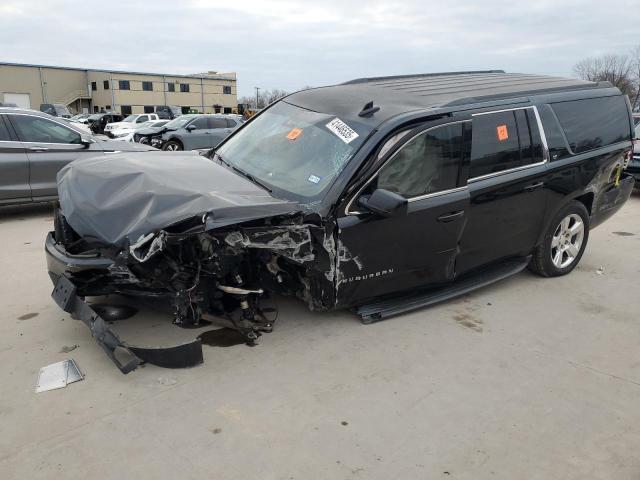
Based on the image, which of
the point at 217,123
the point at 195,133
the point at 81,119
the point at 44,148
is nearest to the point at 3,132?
the point at 44,148

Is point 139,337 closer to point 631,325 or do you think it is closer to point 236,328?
point 236,328

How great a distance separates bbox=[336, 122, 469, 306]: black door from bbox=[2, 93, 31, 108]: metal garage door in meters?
72.3

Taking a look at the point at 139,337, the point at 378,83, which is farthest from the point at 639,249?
the point at 139,337

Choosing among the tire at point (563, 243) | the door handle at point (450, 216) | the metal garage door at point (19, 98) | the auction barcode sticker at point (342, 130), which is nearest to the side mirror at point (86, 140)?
the auction barcode sticker at point (342, 130)

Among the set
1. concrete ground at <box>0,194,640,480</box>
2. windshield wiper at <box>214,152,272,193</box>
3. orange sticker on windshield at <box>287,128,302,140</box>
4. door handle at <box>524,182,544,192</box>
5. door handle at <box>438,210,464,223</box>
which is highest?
orange sticker on windshield at <box>287,128,302,140</box>

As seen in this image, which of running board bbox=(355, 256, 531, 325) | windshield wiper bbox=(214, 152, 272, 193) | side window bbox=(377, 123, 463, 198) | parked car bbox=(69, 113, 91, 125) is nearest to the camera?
side window bbox=(377, 123, 463, 198)

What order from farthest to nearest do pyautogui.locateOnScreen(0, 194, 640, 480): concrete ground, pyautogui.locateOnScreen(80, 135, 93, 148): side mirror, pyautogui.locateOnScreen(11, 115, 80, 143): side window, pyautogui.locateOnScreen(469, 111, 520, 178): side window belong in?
pyautogui.locateOnScreen(80, 135, 93, 148): side mirror
pyautogui.locateOnScreen(11, 115, 80, 143): side window
pyautogui.locateOnScreen(469, 111, 520, 178): side window
pyautogui.locateOnScreen(0, 194, 640, 480): concrete ground

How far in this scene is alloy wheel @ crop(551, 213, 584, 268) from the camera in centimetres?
498

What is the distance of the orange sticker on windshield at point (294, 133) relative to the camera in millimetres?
4162

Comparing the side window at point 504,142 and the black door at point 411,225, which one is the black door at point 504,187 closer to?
the side window at point 504,142

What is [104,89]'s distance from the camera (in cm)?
6956

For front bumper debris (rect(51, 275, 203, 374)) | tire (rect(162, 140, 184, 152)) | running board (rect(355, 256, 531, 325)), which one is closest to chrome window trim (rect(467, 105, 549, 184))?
running board (rect(355, 256, 531, 325))

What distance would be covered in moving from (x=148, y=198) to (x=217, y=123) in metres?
15.2

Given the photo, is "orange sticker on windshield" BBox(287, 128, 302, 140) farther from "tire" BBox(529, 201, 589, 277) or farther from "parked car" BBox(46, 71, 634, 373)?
"tire" BBox(529, 201, 589, 277)
